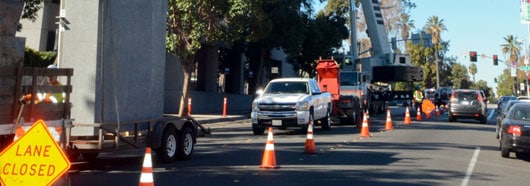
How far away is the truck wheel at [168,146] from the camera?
10977 millimetres

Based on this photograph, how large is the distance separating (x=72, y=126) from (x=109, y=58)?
78.1 inches

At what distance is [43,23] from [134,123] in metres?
18.6

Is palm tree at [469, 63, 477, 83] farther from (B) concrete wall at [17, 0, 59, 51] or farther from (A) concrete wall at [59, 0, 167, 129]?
(A) concrete wall at [59, 0, 167, 129]

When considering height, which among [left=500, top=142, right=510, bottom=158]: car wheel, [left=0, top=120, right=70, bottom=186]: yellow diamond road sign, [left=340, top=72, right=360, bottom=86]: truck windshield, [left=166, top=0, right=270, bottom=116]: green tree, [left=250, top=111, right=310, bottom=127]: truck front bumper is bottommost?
[left=500, top=142, right=510, bottom=158]: car wheel

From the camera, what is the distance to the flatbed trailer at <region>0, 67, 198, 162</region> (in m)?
7.38

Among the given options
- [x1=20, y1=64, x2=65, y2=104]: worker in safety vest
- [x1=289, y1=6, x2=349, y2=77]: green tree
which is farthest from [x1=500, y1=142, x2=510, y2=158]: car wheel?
[x1=289, y1=6, x2=349, y2=77]: green tree

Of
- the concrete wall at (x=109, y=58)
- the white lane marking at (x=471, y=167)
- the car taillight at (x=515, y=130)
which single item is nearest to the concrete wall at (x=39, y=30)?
the concrete wall at (x=109, y=58)

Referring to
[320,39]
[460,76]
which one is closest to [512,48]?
[460,76]

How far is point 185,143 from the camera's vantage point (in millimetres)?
12023

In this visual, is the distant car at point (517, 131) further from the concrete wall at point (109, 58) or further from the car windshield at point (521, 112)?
the concrete wall at point (109, 58)

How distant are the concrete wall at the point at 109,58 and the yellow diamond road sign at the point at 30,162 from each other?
3613 mm

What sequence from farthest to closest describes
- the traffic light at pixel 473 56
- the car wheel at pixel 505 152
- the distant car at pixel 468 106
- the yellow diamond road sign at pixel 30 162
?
the traffic light at pixel 473 56
the distant car at pixel 468 106
the car wheel at pixel 505 152
the yellow diamond road sign at pixel 30 162

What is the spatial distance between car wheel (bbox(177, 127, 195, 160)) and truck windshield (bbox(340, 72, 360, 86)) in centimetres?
1634

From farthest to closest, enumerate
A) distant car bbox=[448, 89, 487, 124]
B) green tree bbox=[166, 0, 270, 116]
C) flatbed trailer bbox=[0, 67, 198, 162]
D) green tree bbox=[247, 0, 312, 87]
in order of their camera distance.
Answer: green tree bbox=[247, 0, 312, 87] < distant car bbox=[448, 89, 487, 124] < green tree bbox=[166, 0, 270, 116] < flatbed trailer bbox=[0, 67, 198, 162]
